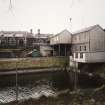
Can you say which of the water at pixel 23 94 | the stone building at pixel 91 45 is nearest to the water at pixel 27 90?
the water at pixel 23 94

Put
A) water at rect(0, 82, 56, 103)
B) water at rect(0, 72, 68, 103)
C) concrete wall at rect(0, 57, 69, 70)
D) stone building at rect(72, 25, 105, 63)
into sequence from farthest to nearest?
concrete wall at rect(0, 57, 69, 70) → stone building at rect(72, 25, 105, 63) → water at rect(0, 72, 68, 103) → water at rect(0, 82, 56, 103)

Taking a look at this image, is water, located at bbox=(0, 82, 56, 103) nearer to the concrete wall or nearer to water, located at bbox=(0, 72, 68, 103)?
water, located at bbox=(0, 72, 68, 103)

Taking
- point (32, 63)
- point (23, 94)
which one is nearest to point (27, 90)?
point (23, 94)

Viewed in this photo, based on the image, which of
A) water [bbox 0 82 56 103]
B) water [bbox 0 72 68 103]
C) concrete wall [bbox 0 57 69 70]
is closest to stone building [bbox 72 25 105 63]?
concrete wall [bbox 0 57 69 70]

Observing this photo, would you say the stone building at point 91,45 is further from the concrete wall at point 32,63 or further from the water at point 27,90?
the water at point 27,90

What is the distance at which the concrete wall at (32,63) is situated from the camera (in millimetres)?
28344

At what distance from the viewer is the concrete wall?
93.0ft

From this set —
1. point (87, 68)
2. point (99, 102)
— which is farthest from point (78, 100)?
point (87, 68)

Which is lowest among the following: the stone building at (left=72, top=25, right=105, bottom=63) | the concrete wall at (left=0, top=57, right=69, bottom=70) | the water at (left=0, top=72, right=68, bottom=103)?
the water at (left=0, top=72, right=68, bottom=103)

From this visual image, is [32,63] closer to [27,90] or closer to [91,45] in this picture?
[91,45]

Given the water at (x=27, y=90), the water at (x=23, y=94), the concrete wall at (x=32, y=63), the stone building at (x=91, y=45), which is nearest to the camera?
the water at (x=23, y=94)

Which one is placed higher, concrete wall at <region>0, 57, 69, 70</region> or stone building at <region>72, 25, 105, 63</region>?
stone building at <region>72, 25, 105, 63</region>

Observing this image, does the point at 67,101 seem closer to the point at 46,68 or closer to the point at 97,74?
the point at 97,74

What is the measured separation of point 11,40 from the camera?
155 ft
